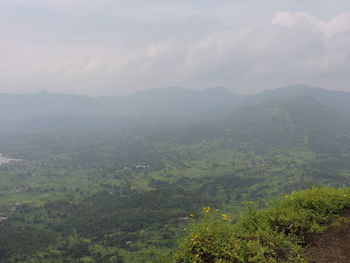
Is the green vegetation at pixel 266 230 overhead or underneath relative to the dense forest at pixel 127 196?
overhead

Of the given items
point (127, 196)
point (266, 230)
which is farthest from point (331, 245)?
point (127, 196)

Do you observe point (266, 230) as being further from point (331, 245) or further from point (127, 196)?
point (127, 196)

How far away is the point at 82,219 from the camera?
94.6 m

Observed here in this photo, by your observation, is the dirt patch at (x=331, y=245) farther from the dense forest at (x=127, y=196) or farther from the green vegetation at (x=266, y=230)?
the dense forest at (x=127, y=196)

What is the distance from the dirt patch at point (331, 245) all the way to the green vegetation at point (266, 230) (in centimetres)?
21

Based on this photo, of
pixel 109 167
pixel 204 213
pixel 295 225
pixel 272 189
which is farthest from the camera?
pixel 109 167

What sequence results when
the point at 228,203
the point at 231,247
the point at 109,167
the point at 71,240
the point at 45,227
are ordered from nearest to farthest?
the point at 231,247 < the point at 71,240 < the point at 45,227 < the point at 228,203 < the point at 109,167

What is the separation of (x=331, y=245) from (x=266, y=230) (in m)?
1.73

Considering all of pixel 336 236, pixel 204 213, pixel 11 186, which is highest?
pixel 204 213

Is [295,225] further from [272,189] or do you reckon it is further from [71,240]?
[272,189]

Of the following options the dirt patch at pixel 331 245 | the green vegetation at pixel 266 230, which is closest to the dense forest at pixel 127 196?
the green vegetation at pixel 266 230

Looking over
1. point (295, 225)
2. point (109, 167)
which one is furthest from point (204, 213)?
point (109, 167)

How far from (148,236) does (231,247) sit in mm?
79700

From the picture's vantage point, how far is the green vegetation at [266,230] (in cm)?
604
